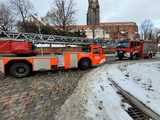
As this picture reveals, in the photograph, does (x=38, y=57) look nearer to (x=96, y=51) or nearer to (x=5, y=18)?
(x=96, y=51)

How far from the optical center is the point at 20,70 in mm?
12992

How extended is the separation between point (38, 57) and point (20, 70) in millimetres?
1440

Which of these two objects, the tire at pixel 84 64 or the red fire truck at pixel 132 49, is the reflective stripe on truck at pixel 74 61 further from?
the red fire truck at pixel 132 49

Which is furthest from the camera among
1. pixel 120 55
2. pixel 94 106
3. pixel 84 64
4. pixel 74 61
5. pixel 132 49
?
pixel 120 55

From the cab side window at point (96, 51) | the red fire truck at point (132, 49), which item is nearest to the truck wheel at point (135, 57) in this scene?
the red fire truck at point (132, 49)

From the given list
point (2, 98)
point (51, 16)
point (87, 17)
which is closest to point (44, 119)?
point (2, 98)

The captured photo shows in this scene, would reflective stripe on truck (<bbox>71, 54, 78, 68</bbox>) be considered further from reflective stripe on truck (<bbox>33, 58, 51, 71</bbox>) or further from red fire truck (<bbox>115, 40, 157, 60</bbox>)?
red fire truck (<bbox>115, 40, 157, 60</bbox>)

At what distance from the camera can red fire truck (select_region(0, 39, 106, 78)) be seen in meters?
12.9

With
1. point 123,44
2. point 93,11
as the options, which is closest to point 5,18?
point 123,44

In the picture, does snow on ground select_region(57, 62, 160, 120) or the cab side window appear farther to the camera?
the cab side window

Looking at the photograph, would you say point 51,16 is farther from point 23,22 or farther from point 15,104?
point 15,104

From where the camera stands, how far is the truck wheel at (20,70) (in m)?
12.9

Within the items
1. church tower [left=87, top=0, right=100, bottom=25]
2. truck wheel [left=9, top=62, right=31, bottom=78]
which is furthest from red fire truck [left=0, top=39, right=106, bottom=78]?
church tower [left=87, top=0, right=100, bottom=25]

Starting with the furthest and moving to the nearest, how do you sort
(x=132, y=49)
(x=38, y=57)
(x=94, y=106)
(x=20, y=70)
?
(x=132, y=49)
(x=38, y=57)
(x=20, y=70)
(x=94, y=106)
